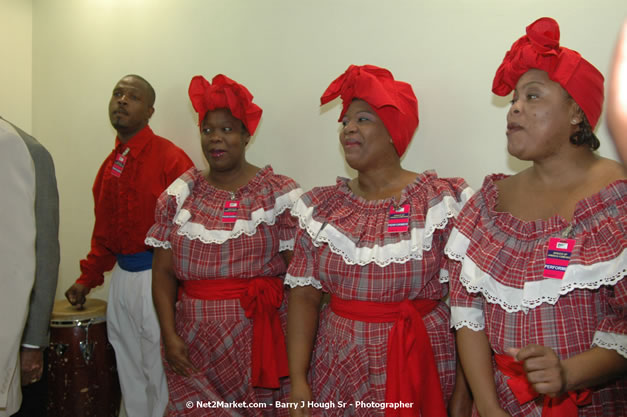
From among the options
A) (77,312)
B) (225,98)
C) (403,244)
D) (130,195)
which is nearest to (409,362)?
(403,244)

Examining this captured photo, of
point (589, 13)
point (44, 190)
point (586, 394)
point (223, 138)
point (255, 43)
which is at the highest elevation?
point (255, 43)

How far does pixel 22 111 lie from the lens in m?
4.28

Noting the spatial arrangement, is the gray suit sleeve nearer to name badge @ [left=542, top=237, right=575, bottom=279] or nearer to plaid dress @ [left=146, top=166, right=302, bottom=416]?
plaid dress @ [left=146, top=166, right=302, bottom=416]

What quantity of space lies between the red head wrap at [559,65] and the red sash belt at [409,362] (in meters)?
0.85

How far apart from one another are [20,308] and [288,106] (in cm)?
169

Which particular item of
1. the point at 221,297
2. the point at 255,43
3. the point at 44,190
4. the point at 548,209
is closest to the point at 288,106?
the point at 255,43

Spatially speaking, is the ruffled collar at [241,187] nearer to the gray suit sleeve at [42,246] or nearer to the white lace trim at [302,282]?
the white lace trim at [302,282]

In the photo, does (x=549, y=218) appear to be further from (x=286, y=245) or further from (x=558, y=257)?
(x=286, y=245)

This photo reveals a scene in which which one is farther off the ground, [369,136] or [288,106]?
[288,106]

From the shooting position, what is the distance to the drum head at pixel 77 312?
2.96 metres

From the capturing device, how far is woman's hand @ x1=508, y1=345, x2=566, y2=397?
1.35 metres


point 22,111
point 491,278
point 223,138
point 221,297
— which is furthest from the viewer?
point 22,111

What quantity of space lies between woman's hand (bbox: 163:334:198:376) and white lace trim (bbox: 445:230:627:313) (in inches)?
51.0

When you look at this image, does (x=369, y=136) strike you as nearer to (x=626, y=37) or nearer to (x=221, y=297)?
(x=221, y=297)
